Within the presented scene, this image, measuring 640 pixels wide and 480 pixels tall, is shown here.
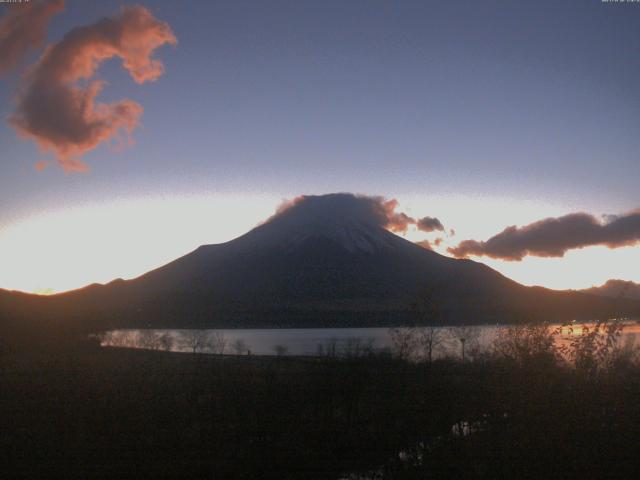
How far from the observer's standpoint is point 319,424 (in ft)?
63.7

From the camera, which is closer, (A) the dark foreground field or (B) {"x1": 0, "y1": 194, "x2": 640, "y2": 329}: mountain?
(A) the dark foreground field

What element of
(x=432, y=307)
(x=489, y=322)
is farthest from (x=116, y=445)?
(x=489, y=322)

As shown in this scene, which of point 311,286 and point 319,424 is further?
point 311,286

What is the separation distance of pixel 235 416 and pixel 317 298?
114 m

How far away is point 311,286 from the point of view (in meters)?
137

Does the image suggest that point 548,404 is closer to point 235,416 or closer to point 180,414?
point 235,416

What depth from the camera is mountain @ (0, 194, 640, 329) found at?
351 feet

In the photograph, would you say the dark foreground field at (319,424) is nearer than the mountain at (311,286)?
Yes

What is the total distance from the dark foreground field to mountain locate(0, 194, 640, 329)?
216ft

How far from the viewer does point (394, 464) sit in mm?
15992

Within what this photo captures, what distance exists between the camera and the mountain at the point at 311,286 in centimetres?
10706

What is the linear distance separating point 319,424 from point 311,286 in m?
118

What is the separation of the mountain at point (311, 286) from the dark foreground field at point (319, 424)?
65688 mm

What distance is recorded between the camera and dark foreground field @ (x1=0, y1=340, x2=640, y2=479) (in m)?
13.7
